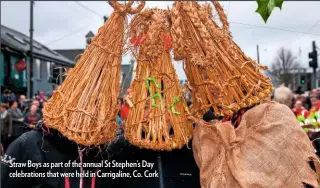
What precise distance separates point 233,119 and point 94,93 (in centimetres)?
72

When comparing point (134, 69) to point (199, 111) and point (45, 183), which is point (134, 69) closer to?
point (199, 111)

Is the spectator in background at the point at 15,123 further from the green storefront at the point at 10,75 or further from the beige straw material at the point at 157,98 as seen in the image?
the green storefront at the point at 10,75

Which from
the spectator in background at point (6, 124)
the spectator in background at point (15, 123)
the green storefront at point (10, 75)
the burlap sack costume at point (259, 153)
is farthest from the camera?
the green storefront at point (10, 75)

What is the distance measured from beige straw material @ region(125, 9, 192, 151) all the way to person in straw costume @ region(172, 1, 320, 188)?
0.09 m

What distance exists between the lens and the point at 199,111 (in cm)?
218

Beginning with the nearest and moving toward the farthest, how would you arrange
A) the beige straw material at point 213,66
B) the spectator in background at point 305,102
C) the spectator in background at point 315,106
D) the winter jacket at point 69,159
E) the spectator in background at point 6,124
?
the beige straw material at point 213,66, the winter jacket at point 69,159, the spectator in background at point 315,106, the spectator in background at point 6,124, the spectator in background at point 305,102

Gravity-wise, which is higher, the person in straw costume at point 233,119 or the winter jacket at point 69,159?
the person in straw costume at point 233,119

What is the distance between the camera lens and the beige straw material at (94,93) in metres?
2.09

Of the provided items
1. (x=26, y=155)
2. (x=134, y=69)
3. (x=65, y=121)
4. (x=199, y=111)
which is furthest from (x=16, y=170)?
(x=199, y=111)

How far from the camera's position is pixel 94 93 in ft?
7.11

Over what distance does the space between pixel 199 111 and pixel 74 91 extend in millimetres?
659

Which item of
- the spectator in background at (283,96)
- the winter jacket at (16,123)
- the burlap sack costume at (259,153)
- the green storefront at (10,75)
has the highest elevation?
the green storefront at (10,75)

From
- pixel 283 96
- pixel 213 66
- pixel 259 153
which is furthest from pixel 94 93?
pixel 283 96

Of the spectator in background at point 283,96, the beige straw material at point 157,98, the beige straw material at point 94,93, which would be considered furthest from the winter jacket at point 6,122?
the beige straw material at point 157,98
